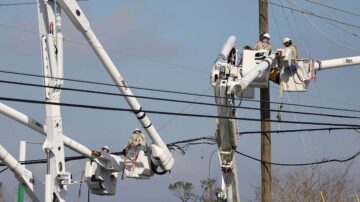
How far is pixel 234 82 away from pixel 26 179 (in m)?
5.79

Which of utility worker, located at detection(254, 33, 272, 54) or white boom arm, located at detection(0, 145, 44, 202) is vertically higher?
utility worker, located at detection(254, 33, 272, 54)

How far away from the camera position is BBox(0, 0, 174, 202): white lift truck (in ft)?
68.8

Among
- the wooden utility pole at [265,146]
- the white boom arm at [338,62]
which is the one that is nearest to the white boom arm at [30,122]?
the wooden utility pole at [265,146]

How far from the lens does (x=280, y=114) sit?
24703 mm

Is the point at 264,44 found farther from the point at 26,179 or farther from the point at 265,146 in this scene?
the point at 26,179

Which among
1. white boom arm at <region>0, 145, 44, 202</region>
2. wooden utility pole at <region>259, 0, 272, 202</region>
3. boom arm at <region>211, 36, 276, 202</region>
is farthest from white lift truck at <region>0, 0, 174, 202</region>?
wooden utility pole at <region>259, 0, 272, 202</region>

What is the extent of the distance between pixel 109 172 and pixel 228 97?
15.2ft

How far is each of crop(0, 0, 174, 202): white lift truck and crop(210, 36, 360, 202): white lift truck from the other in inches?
83.7

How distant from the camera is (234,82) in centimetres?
2103

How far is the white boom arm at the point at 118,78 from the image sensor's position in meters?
21.6

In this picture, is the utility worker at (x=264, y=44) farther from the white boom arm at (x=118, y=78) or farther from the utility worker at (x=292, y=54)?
the white boom arm at (x=118, y=78)

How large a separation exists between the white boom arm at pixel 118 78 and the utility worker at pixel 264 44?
4.09 m

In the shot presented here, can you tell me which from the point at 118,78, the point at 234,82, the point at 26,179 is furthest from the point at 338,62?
the point at 26,179

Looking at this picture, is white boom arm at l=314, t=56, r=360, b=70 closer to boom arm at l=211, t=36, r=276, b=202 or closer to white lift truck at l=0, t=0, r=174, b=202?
boom arm at l=211, t=36, r=276, b=202
